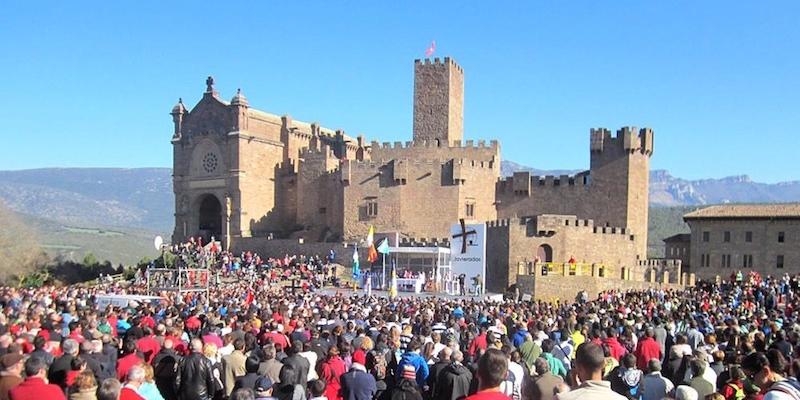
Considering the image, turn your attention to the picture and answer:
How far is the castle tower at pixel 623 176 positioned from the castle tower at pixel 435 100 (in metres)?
9.51

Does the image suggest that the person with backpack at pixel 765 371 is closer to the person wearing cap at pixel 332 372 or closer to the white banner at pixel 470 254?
the person wearing cap at pixel 332 372

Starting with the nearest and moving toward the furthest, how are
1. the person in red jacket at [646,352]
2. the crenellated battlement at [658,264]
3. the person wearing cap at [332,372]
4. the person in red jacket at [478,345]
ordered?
the person wearing cap at [332,372] → the person in red jacket at [646,352] → the person in red jacket at [478,345] → the crenellated battlement at [658,264]

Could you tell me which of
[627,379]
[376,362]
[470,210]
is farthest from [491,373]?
[470,210]

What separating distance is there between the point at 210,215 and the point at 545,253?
2625 cm

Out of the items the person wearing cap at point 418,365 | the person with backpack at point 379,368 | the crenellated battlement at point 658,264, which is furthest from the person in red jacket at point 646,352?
the crenellated battlement at point 658,264

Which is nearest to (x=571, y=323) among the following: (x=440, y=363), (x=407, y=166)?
(x=440, y=363)

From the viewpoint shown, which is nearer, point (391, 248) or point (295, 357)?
point (295, 357)

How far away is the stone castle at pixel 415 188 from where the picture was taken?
41.7 m

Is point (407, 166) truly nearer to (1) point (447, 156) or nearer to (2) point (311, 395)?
(1) point (447, 156)

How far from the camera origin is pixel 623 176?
148 ft

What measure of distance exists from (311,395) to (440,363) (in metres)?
1.98

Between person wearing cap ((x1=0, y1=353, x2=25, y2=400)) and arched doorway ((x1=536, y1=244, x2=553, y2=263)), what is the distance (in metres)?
32.6

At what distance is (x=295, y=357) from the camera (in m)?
9.34

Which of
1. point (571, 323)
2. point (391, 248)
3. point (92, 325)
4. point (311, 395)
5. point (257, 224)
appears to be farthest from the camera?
point (257, 224)
